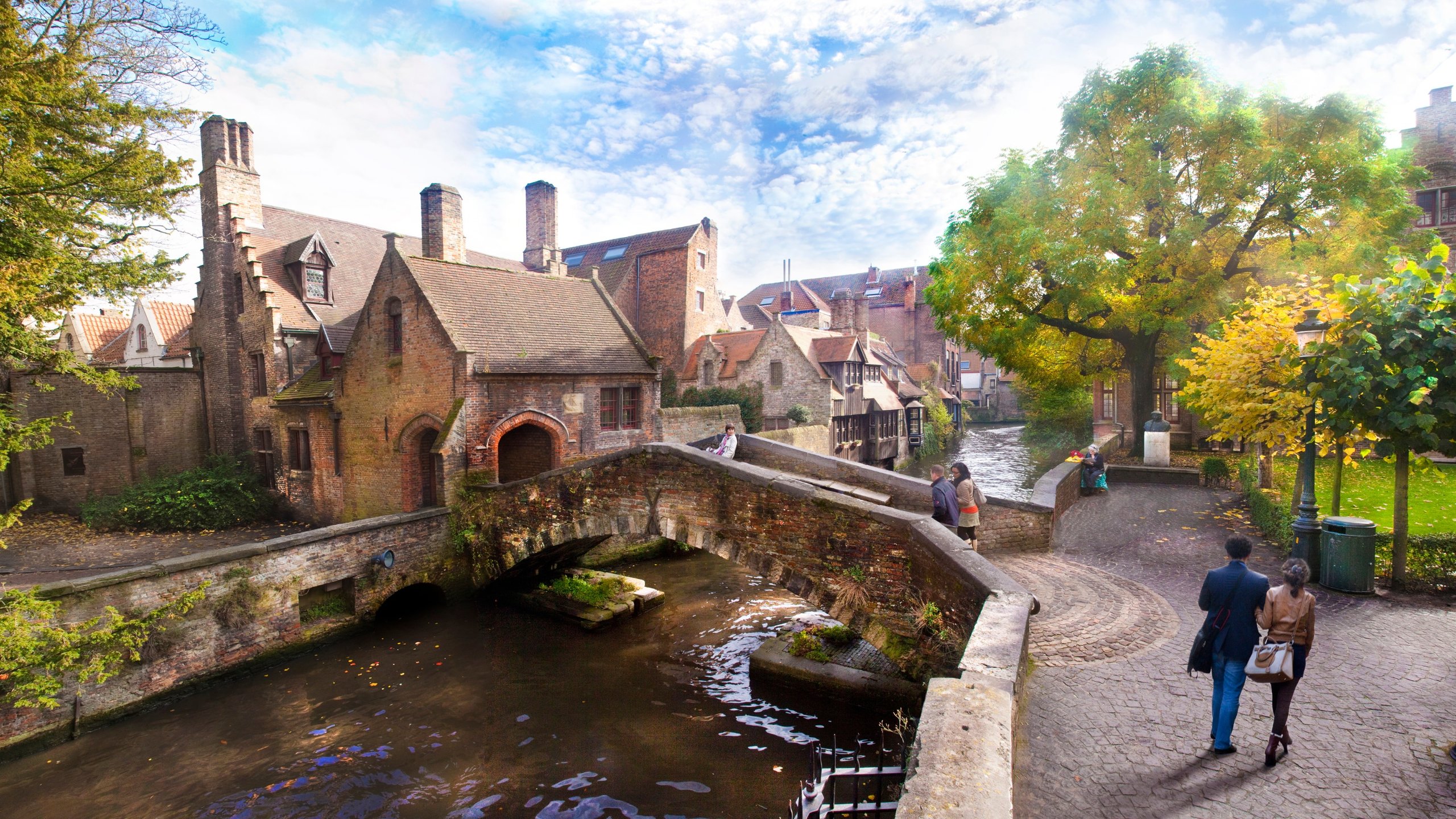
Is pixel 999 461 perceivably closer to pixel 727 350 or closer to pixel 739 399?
pixel 739 399

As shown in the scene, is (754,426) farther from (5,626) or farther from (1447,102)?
(1447,102)

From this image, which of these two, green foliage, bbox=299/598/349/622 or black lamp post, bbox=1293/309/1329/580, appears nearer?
black lamp post, bbox=1293/309/1329/580

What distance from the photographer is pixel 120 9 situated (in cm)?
1013

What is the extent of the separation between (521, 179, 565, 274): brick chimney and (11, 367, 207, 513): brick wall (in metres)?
14.5

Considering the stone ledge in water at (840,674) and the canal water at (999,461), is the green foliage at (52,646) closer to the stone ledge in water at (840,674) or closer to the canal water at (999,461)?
the stone ledge in water at (840,674)

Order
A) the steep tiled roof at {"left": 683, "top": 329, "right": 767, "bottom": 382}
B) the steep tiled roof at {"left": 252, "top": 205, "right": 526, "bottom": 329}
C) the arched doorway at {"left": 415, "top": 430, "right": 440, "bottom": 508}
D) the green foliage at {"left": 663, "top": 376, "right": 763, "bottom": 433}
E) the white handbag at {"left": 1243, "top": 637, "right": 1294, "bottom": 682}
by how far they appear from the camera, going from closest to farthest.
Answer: the white handbag at {"left": 1243, "top": 637, "right": 1294, "bottom": 682}
the arched doorway at {"left": 415, "top": 430, "right": 440, "bottom": 508}
the steep tiled roof at {"left": 252, "top": 205, "right": 526, "bottom": 329}
the green foliage at {"left": 663, "top": 376, "right": 763, "bottom": 433}
the steep tiled roof at {"left": 683, "top": 329, "right": 767, "bottom": 382}

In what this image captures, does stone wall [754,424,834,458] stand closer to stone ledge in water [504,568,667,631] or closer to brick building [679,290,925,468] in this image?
brick building [679,290,925,468]

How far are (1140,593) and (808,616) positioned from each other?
240 inches

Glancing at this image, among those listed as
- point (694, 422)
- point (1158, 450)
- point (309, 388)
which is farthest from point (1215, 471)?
point (309, 388)

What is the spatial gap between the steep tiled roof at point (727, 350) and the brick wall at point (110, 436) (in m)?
19.8

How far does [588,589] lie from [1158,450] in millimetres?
15740

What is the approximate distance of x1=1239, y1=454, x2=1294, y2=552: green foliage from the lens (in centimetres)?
1045

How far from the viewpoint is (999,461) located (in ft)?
121

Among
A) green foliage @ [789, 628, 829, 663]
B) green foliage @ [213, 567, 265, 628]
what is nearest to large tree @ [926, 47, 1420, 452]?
green foliage @ [789, 628, 829, 663]
